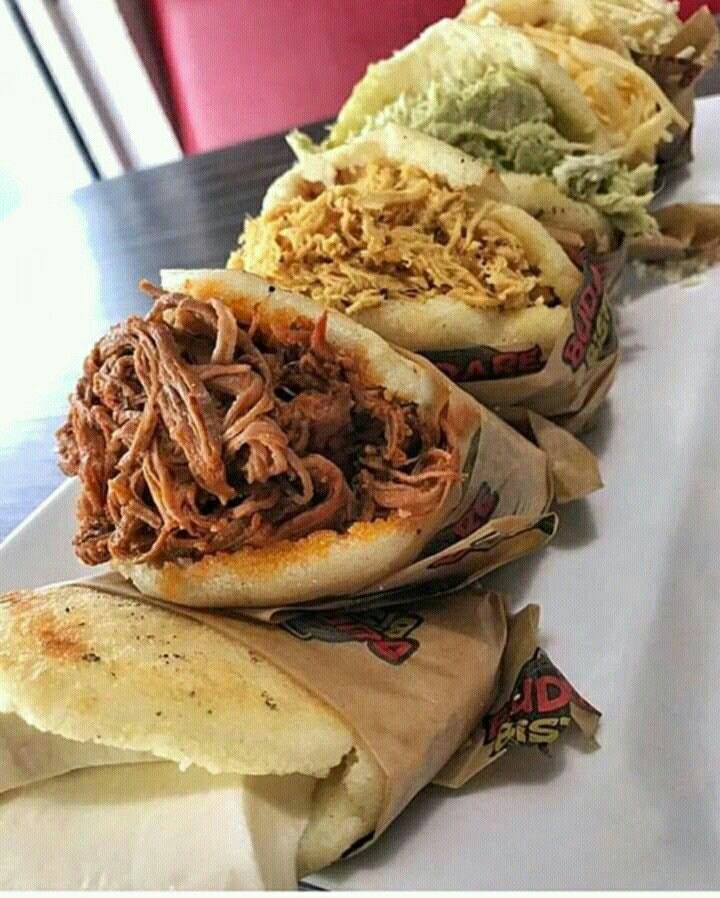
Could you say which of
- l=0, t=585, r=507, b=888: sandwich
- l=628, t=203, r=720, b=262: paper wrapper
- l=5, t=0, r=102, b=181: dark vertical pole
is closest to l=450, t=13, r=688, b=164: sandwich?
l=628, t=203, r=720, b=262: paper wrapper

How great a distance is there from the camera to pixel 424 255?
1507 millimetres

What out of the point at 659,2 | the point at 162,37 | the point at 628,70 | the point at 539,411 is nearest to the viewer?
the point at 539,411

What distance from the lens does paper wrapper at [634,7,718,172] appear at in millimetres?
2217

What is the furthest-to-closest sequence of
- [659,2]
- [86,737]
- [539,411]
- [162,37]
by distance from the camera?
1. [162,37]
2. [659,2]
3. [539,411]
4. [86,737]

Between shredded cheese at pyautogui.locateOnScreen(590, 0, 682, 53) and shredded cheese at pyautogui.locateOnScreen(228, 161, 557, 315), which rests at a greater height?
shredded cheese at pyautogui.locateOnScreen(228, 161, 557, 315)

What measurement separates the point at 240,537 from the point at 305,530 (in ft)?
0.23

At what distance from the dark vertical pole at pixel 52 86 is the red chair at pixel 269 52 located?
0.69 m

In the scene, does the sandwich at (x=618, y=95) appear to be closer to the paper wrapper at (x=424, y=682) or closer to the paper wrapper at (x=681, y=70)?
the paper wrapper at (x=681, y=70)

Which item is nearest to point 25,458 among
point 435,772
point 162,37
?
point 435,772

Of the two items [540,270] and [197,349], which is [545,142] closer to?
[540,270]

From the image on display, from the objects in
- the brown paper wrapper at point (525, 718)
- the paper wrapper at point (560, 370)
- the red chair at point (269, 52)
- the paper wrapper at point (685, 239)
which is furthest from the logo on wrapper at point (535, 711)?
the red chair at point (269, 52)

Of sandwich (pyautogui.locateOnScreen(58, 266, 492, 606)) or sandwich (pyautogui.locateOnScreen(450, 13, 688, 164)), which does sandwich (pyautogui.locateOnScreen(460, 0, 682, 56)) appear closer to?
sandwich (pyautogui.locateOnScreen(450, 13, 688, 164))

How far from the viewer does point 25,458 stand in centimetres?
207

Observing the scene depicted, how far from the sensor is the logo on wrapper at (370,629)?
116cm
